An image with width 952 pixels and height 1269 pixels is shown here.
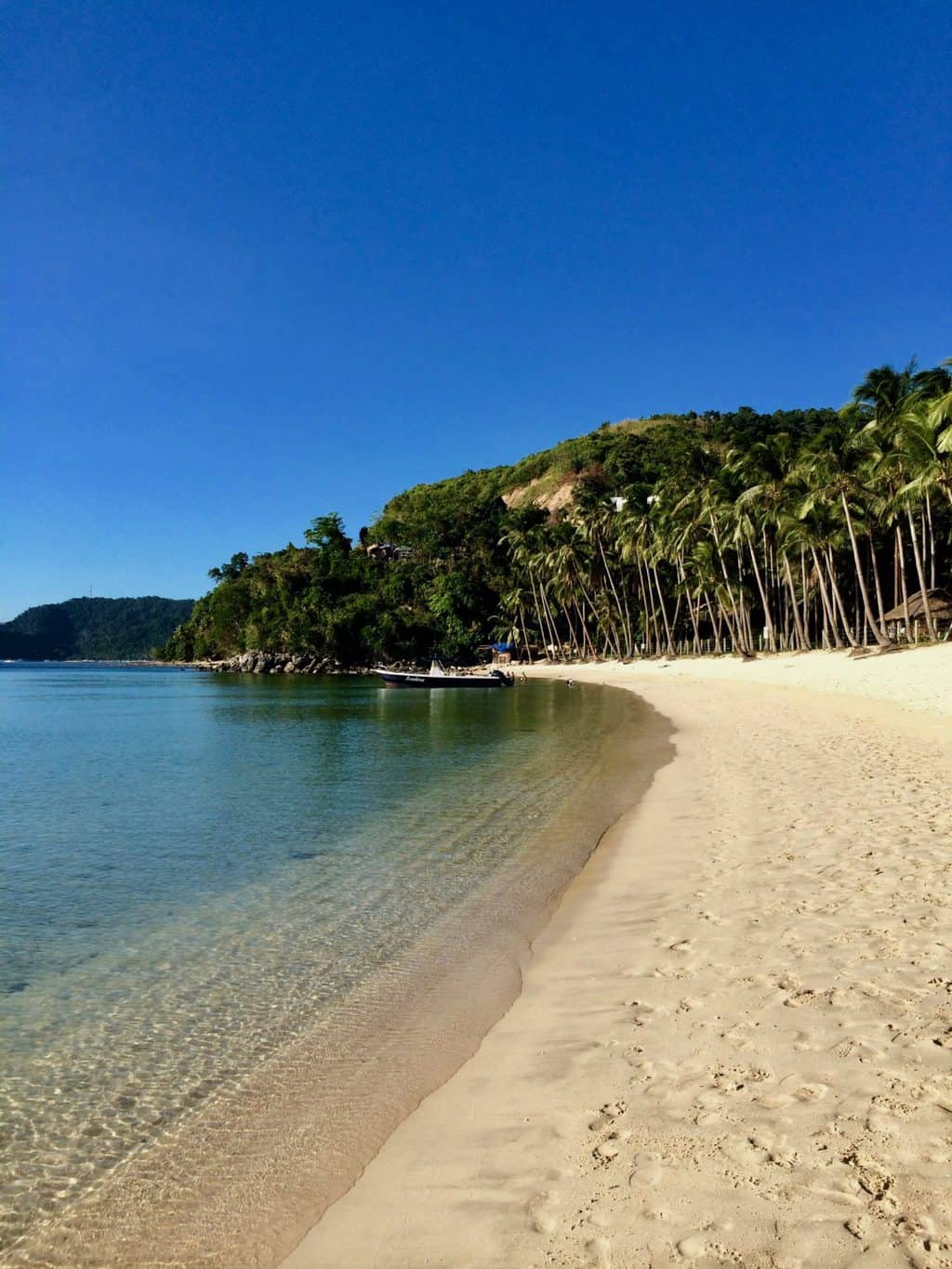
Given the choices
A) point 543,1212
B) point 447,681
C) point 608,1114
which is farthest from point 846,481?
point 543,1212

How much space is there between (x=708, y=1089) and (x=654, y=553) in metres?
68.2

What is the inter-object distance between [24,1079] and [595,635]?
3481 inches

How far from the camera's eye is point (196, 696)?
58719 millimetres

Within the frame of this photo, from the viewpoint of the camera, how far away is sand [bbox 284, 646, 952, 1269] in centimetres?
341

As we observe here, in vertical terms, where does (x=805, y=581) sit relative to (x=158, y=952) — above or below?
above

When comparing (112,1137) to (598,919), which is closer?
(112,1137)

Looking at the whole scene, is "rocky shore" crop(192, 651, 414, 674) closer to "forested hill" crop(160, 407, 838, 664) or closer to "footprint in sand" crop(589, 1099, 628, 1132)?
"forested hill" crop(160, 407, 838, 664)

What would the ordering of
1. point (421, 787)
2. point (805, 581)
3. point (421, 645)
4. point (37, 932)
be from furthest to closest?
point (421, 645) → point (805, 581) → point (421, 787) → point (37, 932)

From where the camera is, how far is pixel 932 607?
49312 mm

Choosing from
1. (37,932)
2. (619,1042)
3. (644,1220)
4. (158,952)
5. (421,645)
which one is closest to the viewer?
(644,1220)

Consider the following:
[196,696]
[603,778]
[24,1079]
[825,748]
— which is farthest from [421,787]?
[196,696]

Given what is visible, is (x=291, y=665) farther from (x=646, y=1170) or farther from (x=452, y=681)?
(x=646, y=1170)

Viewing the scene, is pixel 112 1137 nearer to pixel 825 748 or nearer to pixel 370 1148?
pixel 370 1148

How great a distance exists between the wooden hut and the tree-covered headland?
0.60 feet
